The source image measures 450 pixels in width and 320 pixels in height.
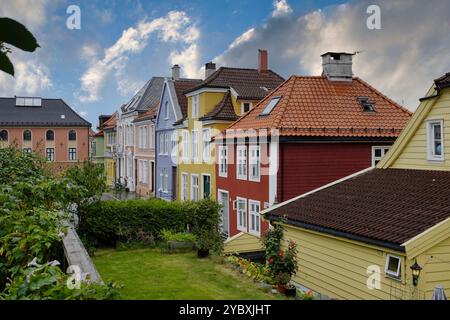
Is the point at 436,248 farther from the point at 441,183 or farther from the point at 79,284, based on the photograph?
the point at 79,284

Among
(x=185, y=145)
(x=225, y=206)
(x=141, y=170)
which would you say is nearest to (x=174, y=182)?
(x=185, y=145)

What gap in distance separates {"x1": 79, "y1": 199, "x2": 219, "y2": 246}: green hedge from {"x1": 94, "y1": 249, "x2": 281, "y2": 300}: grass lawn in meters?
0.75

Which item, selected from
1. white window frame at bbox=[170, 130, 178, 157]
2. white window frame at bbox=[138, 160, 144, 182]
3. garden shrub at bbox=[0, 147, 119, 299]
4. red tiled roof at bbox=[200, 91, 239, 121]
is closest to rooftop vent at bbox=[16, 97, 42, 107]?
white window frame at bbox=[138, 160, 144, 182]

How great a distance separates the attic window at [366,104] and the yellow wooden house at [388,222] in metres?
6.04

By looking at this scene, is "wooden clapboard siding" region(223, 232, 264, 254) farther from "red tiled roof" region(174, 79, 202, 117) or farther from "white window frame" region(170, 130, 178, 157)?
"red tiled roof" region(174, 79, 202, 117)

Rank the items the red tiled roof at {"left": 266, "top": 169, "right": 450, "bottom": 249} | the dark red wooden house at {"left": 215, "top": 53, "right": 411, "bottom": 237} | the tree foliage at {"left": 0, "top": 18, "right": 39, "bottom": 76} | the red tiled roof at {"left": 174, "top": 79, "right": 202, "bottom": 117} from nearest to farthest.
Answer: the tree foliage at {"left": 0, "top": 18, "right": 39, "bottom": 76} → the red tiled roof at {"left": 266, "top": 169, "right": 450, "bottom": 249} → the dark red wooden house at {"left": 215, "top": 53, "right": 411, "bottom": 237} → the red tiled roof at {"left": 174, "top": 79, "right": 202, "bottom": 117}

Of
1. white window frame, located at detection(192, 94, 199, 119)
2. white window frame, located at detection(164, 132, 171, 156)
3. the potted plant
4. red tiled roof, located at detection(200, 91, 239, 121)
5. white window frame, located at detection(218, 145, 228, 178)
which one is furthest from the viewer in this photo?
white window frame, located at detection(164, 132, 171, 156)

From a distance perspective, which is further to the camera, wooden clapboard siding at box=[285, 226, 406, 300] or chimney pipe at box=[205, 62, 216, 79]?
chimney pipe at box=[205, 62, 216, 79]

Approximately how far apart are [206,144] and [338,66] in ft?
27.0

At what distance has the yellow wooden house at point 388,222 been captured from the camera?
372 inches

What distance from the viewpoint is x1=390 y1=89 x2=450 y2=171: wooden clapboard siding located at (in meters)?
12.6
